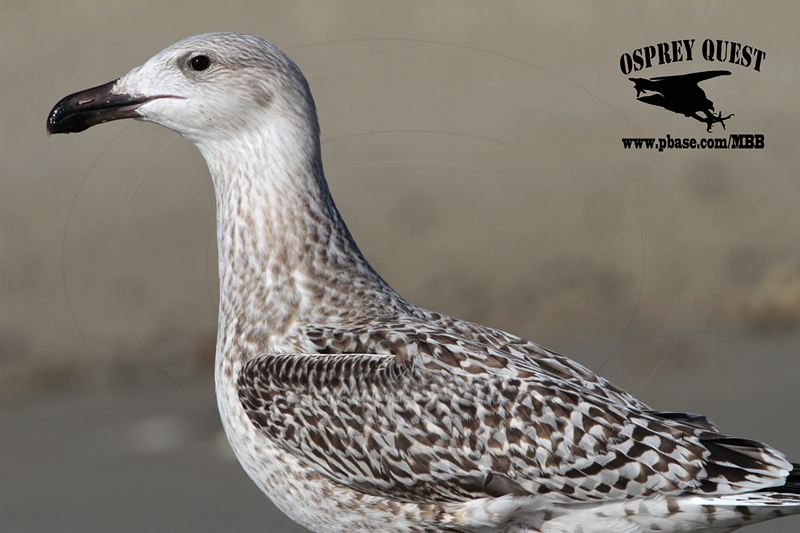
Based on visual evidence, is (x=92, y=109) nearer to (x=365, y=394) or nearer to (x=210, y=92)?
(x=210, y=92)

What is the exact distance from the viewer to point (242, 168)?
7559mm

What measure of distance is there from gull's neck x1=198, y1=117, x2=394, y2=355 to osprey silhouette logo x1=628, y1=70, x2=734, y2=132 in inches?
288

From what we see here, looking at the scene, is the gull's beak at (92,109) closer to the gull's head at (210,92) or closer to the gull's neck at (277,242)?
the gull's head at (210,92)

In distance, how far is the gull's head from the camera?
7.49 metres

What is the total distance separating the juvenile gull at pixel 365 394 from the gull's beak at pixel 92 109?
0.03 feet

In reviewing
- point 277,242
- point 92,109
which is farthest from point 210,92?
point 277,242

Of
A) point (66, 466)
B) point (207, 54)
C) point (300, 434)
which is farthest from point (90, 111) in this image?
point (66, 466)

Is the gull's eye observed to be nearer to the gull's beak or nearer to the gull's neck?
the gull's beak

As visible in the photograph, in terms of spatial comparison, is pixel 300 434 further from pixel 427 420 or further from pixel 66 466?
pixel 66 466

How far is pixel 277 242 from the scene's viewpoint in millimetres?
7570

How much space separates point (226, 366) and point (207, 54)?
1580mm

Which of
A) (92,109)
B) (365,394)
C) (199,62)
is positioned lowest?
(365,394)

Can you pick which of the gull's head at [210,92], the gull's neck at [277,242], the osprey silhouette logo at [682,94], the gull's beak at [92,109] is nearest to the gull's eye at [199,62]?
the gull's head at [210,92]

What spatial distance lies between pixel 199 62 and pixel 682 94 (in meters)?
7.74
